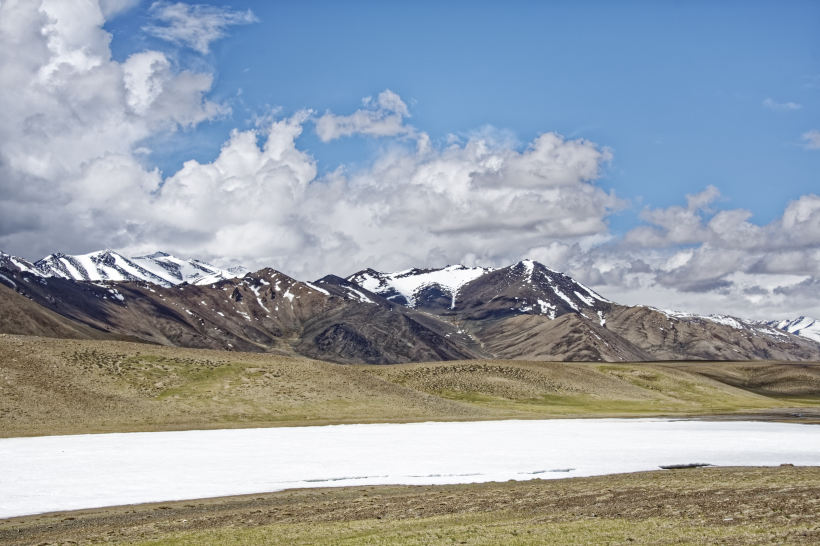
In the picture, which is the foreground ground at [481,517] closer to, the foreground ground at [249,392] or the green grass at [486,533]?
the green grass at [486,533]

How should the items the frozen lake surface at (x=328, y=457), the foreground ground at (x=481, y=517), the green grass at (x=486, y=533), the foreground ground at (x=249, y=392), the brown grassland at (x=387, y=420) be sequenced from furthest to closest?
the foreground ground at (x=249, y=392) → the frozen lake surface at (x=328, y=457) → the brown grassland at (x=387, y=420) → the foreground ground at (x=481, y=517) → the green grass at (x=486, y=533)

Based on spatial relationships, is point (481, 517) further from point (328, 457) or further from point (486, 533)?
point (328, 457)

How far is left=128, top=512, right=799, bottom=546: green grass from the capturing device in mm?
19156

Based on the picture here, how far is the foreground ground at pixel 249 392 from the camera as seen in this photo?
6869 cm

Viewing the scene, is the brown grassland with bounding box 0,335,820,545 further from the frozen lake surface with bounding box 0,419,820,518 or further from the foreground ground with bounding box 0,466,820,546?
the frozen lake surface with bounding box 0,419,820,518

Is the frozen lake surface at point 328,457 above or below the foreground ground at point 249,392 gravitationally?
below

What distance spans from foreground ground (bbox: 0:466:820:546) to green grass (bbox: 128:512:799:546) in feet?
0.11

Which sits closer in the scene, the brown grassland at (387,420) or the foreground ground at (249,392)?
the brown grassland at (387,420)

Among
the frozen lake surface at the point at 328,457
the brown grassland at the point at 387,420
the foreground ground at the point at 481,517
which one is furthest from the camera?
the frozen lake surface at the point at 328,457

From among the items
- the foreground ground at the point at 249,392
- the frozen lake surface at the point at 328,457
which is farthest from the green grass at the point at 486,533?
the foreground ground at the point at 249,392

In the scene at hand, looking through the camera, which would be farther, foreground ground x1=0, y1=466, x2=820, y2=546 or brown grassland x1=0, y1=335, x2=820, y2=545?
brown grassland x1=0, y1=335, x2=820, y2=545

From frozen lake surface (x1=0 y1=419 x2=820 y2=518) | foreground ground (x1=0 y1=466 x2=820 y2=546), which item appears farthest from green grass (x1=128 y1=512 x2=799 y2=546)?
frozen lake surface (x1=0 y1=419 x2=820 y2=518)

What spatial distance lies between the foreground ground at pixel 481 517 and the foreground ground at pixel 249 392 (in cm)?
3716

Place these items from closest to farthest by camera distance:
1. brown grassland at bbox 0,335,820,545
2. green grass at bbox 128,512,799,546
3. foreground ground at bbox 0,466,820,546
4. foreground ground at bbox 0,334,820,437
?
green grass at bbox 128,512,799,546 → foreground ground at bbox 0,466,820,546 → brown grassland at bbox 0,335,820,545 → foreground ground at bbox 0,334,820,437
